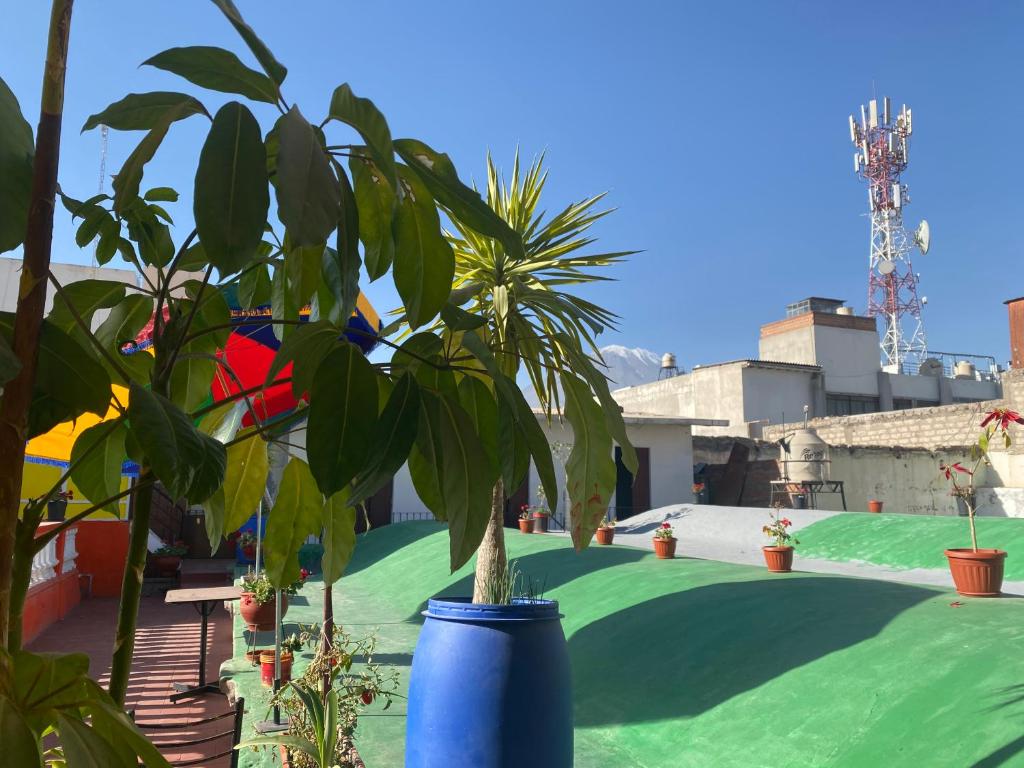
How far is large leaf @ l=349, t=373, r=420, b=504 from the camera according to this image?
822mm

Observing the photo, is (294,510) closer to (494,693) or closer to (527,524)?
(494,693)

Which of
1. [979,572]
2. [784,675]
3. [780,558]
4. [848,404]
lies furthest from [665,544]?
[848,404]

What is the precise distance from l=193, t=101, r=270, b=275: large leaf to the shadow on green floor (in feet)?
16.1

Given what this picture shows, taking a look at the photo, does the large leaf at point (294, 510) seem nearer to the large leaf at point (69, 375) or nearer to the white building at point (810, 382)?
the large leaf at point (69, 375)

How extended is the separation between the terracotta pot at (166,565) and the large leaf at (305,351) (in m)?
13.2

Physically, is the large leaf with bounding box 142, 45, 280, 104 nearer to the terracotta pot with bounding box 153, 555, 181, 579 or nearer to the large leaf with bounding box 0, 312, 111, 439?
the large leaf with bounding box 0, 312, 111, 439

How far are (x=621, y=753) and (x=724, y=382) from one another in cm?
2320

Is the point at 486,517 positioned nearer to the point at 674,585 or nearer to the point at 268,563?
the point at 268,563

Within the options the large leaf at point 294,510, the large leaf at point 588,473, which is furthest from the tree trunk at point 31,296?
the large leaf at point 588,473

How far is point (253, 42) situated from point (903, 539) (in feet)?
35.4

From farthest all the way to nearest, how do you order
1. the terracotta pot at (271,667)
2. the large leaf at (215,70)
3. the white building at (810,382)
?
the white building at (810,382)
the terracotta pot at (271,667)
the large leaf at (215,70)

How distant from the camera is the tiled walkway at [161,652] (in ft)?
19.7

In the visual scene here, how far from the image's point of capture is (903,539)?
392 inches

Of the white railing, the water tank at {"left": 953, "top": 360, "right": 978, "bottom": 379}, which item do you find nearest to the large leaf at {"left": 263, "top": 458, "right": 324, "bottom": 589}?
the white railing
